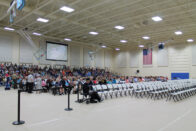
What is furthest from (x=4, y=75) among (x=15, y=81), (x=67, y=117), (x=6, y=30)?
(x=67, y=117)

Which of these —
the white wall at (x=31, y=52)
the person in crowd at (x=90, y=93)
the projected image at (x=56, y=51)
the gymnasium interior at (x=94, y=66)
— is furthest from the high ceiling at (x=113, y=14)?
the person in crowd at (x=90, y=93)

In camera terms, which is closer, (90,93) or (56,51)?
(90,93)

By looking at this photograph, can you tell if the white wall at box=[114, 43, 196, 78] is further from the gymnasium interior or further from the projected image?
the projected image

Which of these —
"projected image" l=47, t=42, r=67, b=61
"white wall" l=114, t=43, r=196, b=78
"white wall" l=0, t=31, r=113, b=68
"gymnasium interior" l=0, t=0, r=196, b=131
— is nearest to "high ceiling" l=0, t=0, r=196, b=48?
"gymnasium interior" l=0, t=0, r=196, b=131

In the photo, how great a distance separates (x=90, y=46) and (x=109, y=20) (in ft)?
41.3

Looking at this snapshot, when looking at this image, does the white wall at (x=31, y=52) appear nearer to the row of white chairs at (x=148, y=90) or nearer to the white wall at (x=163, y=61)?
the white wall at (x=163, y=61)

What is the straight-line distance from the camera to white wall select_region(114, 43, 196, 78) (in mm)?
21797

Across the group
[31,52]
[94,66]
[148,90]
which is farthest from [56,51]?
[148,90]

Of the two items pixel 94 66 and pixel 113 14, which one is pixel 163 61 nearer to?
pixel 94 66

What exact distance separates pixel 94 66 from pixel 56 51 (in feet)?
24.0

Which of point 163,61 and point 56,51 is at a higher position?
point 56,51

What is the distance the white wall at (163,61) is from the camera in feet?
71.5

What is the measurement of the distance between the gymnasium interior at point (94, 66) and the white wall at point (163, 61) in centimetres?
12

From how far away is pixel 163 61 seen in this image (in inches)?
944
